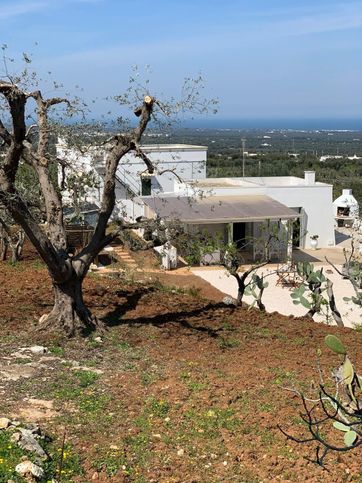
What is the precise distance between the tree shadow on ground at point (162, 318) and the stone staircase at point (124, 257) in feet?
29.8

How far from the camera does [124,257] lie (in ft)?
72.3

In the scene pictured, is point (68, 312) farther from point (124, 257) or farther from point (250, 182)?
point (250, 182)

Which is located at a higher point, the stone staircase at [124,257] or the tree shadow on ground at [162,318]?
the tree shadow on ground at [162,318]

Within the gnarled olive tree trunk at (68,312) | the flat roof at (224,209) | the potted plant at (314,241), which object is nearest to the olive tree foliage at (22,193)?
the gnarled olive tree trunk at (68,312)

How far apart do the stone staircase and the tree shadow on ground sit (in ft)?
29.8

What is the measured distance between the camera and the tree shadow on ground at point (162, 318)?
9.94 metres

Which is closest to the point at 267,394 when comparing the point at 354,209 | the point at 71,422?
the point at 71,422

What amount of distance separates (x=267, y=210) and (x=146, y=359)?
50.3ft

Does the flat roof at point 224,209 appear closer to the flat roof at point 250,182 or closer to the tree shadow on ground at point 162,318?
the flat roof at point 250,182

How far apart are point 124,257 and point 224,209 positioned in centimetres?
412

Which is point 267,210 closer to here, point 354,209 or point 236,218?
point 236,218

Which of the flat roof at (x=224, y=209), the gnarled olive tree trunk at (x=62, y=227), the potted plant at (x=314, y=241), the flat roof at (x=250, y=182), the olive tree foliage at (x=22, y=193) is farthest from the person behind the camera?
the flat roof at (x=250, y=182)

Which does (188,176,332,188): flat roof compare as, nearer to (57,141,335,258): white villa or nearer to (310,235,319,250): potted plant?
(57,141,335,258): white villa

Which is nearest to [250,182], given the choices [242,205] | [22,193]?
[242,205]
